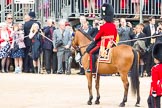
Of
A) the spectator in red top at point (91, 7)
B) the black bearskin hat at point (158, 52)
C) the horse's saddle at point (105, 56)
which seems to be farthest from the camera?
the spectator in red top at point (91, 7)

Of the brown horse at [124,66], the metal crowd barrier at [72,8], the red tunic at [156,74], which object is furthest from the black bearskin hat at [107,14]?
the metal crowd barrier at [72,8]

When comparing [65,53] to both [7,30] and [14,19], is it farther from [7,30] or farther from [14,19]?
[14,19]

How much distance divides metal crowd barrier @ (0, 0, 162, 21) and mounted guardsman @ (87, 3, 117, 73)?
802 cm

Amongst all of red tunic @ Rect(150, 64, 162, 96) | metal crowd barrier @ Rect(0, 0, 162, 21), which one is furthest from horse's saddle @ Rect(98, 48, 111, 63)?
metal crowd barrier @ Rect(0, 0, 162, 21)

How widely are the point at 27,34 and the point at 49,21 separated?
1.08 metres

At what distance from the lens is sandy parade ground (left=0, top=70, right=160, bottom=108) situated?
15473mm

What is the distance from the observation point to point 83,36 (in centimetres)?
1623

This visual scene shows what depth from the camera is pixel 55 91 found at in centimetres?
1828

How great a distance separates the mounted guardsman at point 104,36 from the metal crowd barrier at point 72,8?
802 cm

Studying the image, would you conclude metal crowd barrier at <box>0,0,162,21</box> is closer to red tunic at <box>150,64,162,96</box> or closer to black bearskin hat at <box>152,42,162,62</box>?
black bearskin hat at <box>152,42,162,62</box>

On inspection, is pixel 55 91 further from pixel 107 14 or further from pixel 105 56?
pixel 107 14

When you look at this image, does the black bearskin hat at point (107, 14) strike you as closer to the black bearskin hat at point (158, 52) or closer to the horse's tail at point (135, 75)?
the horse's tail at point (135, 75)

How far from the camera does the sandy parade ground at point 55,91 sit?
1547 centimetres

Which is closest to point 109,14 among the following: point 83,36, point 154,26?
point 83,36
